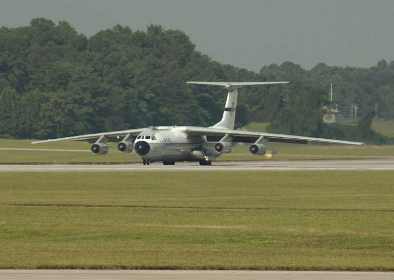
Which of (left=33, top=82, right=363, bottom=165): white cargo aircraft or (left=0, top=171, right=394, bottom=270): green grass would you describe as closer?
(left=0, top=171, right=394, bottom=270): green grass

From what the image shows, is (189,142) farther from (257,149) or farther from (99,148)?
(99,148)

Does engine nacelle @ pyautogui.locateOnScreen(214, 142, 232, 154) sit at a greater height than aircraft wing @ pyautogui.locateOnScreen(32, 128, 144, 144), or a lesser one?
lesser

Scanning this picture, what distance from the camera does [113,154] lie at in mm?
96500

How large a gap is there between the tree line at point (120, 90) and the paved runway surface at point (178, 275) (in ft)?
349

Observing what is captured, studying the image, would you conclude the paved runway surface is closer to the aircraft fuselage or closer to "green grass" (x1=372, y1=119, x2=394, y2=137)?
the aircraft fuselage

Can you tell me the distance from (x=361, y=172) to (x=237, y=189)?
578 inches

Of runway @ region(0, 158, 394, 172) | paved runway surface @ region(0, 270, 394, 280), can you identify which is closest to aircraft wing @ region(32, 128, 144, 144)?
runway @ region(0, 158, 394, 172)

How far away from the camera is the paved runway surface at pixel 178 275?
22.0 meters

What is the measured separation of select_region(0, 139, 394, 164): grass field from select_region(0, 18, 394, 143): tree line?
20.8 metres

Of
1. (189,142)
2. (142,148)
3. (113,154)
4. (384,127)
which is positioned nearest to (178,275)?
(142,148)

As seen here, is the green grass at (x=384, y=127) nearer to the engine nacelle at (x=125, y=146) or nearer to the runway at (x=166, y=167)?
the engine nacelle at (x=125, y=146)

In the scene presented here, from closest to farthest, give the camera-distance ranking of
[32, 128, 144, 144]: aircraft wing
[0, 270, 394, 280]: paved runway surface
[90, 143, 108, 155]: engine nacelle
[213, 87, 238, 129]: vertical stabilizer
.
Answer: [0, 270, 394, 280]: paved runway surface, [90, 143, 108, 155]: engine nacelle, [32, 128, 144, 144]: aircraft wing, [213, 87, 238, 129]: vertical stabilizer

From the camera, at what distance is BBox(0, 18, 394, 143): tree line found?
143m

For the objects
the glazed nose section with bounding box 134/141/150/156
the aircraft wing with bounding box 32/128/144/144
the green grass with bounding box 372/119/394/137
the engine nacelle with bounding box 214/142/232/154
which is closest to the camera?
the glazed nose section with bounding box 134/141/150/156
